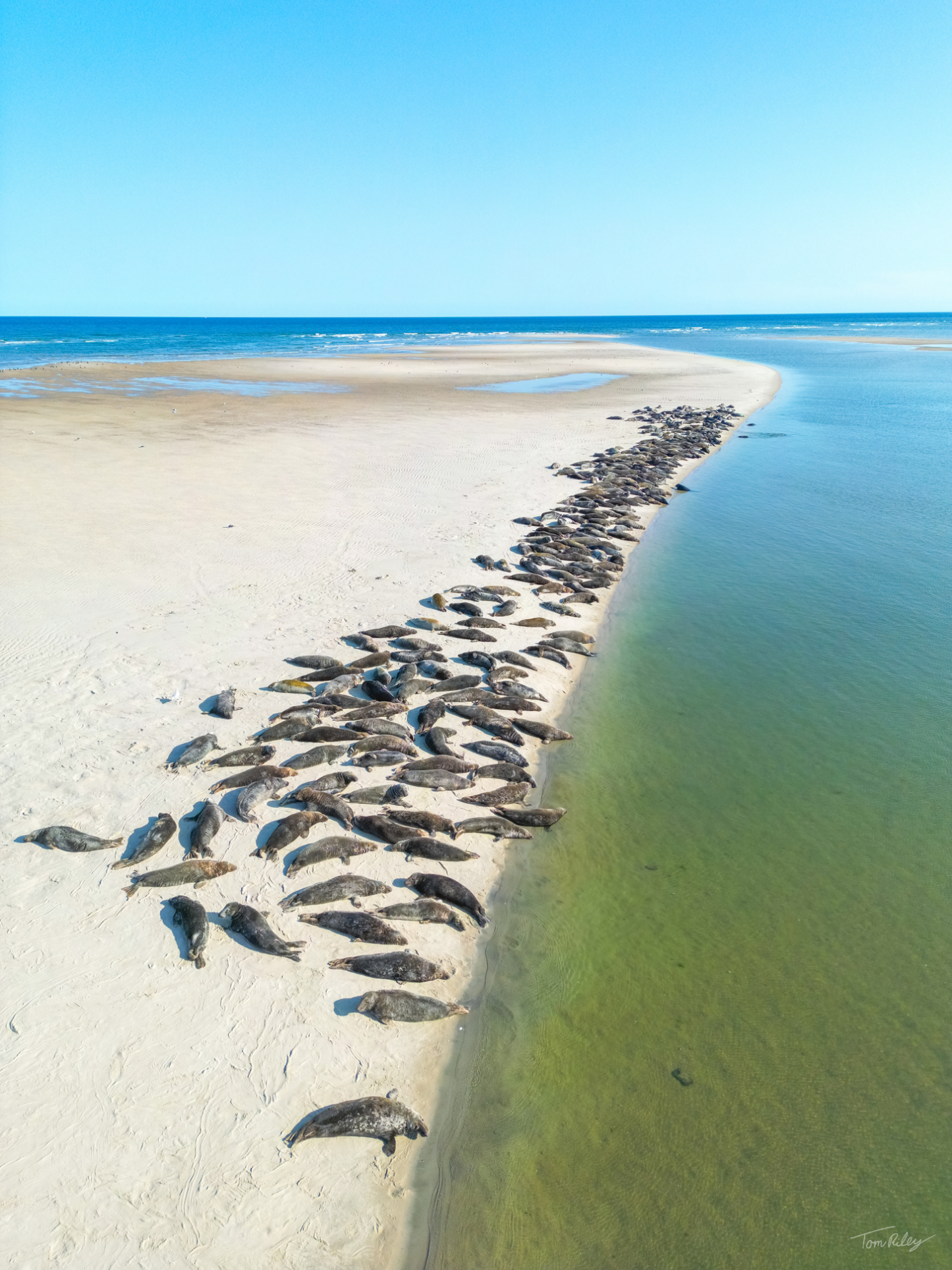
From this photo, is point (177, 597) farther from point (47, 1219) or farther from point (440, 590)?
point (47, 1219)

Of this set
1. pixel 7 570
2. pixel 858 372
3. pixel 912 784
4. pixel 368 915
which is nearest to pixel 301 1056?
pixel 368 915

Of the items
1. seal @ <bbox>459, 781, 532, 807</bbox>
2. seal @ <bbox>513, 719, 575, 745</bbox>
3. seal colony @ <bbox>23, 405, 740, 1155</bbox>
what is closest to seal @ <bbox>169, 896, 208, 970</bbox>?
seal colony @ <bbox>23, 405, 740, 1155</bbox>

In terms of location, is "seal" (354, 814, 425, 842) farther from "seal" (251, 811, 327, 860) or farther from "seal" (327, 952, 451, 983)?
"seal" (327, 952, 451, 983)

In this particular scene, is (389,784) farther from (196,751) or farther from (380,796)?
(196,751)

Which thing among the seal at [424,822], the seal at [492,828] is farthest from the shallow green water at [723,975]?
the seal at [424,822]

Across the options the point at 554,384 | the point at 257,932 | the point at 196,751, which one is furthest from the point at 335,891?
the point at 554,384

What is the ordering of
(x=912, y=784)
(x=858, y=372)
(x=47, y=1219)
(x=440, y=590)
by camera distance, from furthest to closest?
(x=858, y=372) < (x=440, y=590) < (x=912, y=784) < (x=47, y=1219)
